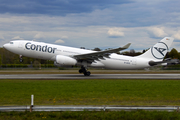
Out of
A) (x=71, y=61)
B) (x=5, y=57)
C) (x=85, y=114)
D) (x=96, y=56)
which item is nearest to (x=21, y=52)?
(x=71, y=61)

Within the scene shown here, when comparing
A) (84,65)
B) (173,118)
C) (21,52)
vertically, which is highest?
(21,52)

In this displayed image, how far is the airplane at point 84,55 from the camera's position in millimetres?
29578

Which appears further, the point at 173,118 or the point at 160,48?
the point at 160,48

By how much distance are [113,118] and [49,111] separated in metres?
2.86

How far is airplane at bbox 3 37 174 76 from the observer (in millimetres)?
29578

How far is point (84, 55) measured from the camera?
29531 mm

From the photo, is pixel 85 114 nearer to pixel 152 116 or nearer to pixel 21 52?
pixel 152 116

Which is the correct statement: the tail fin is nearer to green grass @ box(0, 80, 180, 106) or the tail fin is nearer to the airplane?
the airplane

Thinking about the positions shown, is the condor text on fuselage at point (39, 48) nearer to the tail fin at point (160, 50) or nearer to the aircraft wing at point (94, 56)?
the aircraft wing at point (94, 56)

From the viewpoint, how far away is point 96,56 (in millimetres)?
30094

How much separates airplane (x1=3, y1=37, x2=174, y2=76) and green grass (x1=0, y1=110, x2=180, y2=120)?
1921 cm

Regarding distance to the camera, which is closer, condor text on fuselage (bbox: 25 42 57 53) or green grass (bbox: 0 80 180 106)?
green grass (bbox: 0 80 180 106)

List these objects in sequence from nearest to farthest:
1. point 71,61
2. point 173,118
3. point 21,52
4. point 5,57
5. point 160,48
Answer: point 173,118 → point 71,61 → point 21,52 → point 160,48 → point 5,57

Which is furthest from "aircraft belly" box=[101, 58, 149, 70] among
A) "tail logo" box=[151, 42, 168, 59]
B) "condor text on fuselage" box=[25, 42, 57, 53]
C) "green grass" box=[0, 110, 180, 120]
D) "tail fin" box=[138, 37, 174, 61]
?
"green grass" box=[0, 110, 180, 120]
